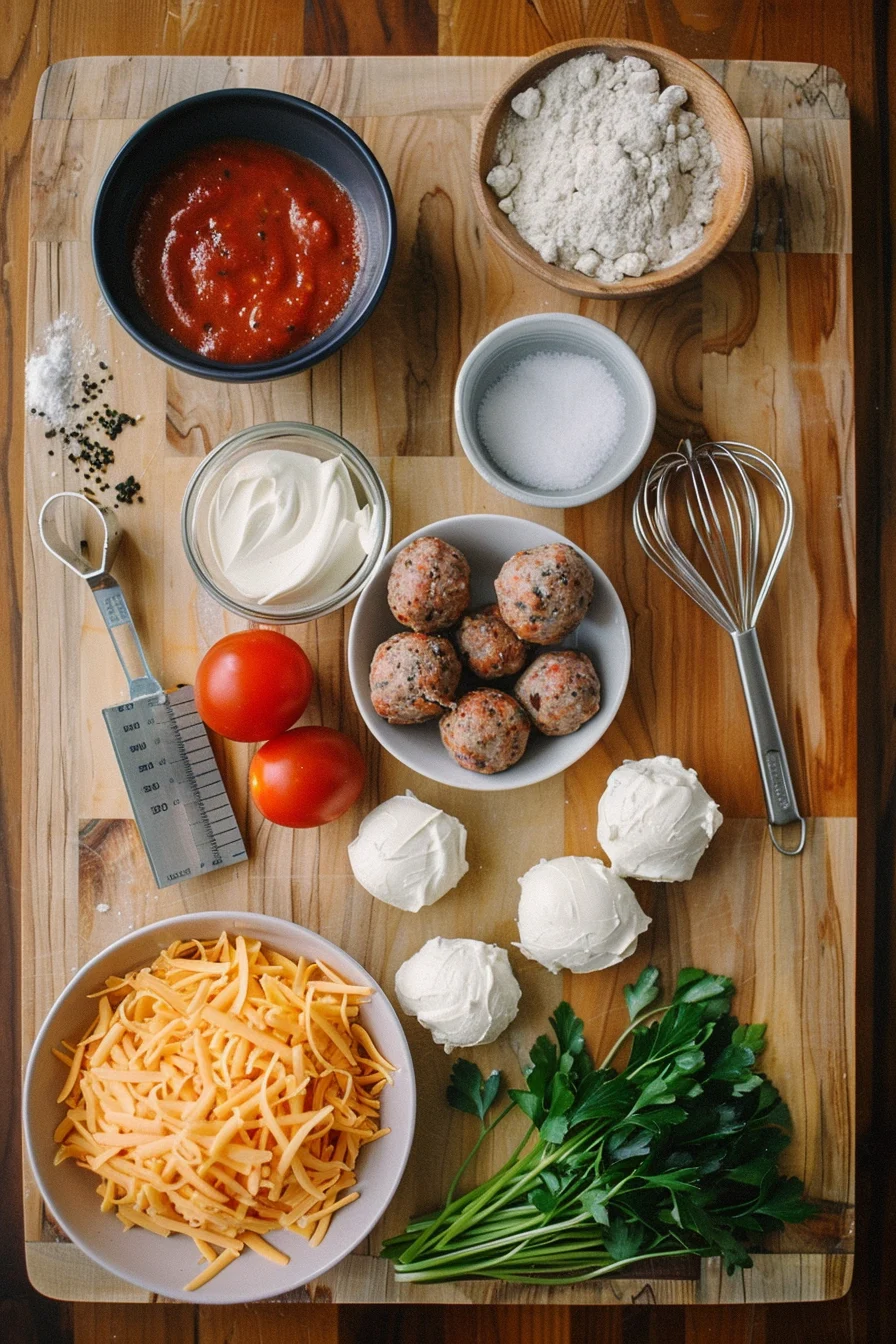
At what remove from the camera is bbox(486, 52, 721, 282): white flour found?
132 cm

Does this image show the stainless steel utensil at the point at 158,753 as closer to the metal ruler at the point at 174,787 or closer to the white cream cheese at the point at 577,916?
the metal ruler at the point at 174,787

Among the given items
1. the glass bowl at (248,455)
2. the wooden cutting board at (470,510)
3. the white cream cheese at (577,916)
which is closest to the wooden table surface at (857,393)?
the wooden cutting board at (470,510)

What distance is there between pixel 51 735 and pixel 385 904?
525 millimetres

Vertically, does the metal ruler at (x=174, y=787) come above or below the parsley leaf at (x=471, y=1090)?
above

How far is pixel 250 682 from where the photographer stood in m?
1.33

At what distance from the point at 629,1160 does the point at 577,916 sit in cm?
31

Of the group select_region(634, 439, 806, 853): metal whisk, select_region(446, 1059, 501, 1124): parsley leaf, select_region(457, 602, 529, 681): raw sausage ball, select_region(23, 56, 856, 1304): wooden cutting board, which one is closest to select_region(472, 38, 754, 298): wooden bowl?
select_region(23, 56, 856, 1304): wooden cutting board

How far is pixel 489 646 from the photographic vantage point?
1.33m

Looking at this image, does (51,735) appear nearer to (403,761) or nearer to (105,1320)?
(403,761)

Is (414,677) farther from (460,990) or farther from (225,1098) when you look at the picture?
(225,1098)

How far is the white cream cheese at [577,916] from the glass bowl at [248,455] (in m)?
0.46

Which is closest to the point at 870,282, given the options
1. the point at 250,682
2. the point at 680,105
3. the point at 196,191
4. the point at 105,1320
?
the point at 680,105

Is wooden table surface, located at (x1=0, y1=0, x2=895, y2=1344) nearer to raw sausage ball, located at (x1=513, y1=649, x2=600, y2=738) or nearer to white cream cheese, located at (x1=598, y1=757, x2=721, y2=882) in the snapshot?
white cream cheese, located at (x1=598, y1=757, x2=721, y2=882)

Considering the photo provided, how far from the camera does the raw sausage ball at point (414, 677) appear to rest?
1.29 meters
